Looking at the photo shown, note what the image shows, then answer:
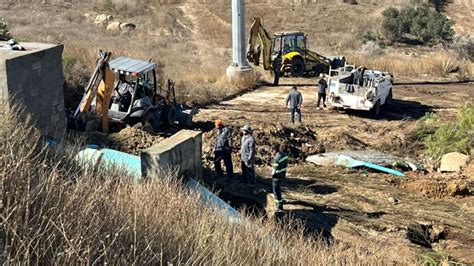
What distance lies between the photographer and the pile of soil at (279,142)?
15.8 m

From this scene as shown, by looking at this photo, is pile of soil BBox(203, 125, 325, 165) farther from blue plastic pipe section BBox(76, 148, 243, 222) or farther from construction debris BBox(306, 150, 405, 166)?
blue plastic pipe section BBox(76, 148, 243, 222)

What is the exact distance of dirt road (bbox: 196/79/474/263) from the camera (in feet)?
37.2

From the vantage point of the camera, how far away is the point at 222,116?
2044 centimetres

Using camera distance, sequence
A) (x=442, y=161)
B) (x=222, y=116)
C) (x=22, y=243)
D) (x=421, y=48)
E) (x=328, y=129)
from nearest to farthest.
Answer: (x=22, y=243), (x=442, y=161), (x=328, y=129), (x=222, y=116), (x=421, y=48)

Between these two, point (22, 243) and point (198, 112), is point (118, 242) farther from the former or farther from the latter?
point (198, 112)

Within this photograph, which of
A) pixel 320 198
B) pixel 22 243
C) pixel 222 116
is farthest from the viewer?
pixel 222 116

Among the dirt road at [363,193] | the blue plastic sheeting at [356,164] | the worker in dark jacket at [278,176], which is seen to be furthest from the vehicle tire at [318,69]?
the worker in dark jacket at [278,176]

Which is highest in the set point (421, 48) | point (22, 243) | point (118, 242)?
point (22, 243)

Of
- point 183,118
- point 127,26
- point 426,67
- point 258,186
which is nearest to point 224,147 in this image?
point 258,186

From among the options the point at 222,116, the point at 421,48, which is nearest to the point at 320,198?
the point at 222,116

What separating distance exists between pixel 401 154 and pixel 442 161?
163 centimetres

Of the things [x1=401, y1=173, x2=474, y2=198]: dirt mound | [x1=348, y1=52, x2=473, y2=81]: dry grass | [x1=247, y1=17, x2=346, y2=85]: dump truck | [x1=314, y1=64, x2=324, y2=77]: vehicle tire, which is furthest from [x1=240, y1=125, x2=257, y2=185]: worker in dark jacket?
[x1=348, y1=52, x2=473, y2=81]: dry grass

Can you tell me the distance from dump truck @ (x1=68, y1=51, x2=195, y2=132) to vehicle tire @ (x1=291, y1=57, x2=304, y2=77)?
10645 mm

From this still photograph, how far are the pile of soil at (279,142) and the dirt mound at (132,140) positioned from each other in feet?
4.24
